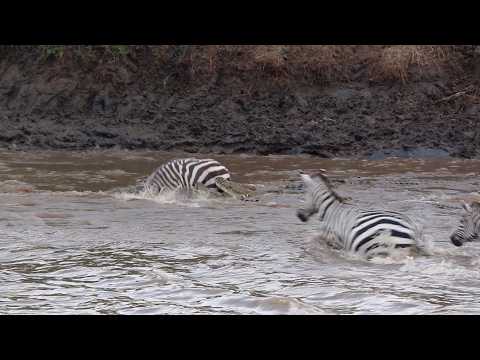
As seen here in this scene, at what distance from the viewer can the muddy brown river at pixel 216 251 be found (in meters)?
6.44

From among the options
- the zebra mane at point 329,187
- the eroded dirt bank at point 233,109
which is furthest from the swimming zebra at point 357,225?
the eroded dirt bank at point 233,109

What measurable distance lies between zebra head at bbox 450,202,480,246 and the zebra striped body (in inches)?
181

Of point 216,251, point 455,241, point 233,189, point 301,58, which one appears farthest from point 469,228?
point 301,58

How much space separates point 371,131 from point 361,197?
460 cm

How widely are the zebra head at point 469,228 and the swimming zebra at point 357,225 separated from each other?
1.73 ft

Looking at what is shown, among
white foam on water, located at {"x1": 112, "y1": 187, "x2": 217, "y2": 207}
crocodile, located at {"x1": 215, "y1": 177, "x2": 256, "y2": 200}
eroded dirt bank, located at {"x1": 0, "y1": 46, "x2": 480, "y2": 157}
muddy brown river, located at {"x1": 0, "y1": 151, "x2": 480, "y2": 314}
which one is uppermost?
eroded dirt bank, located at {"x1": 0, "y1": 46, "x2": 480, "y2": 157}

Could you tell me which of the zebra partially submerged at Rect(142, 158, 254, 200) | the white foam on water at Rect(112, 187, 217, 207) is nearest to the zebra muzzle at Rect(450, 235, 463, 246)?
the zebra partially submerged at Rect(142, 158, 254, 200)

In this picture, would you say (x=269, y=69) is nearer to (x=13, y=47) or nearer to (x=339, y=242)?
(x=13, y=47)

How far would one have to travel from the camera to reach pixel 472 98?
651 inches

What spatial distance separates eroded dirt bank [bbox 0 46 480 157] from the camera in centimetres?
1611

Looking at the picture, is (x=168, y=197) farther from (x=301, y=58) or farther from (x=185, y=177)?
(x=301, y=58)

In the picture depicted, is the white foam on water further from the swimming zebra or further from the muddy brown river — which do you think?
the swimming zebra

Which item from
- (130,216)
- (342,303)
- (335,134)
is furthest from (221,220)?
(335,134)

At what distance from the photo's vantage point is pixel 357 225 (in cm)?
804
